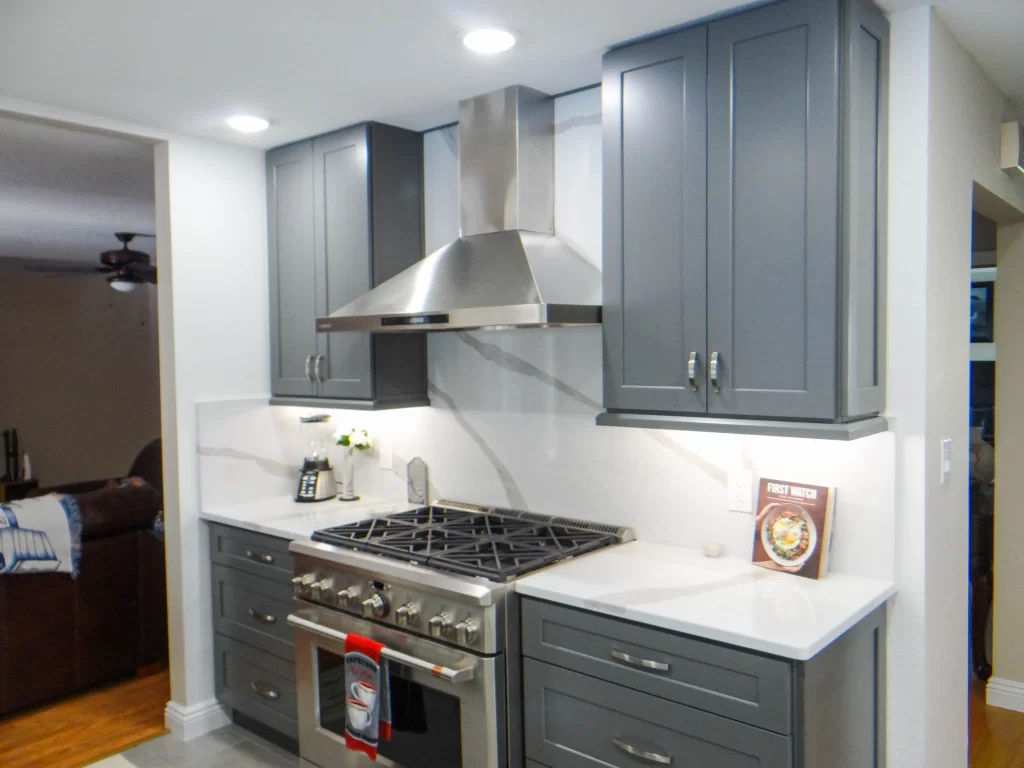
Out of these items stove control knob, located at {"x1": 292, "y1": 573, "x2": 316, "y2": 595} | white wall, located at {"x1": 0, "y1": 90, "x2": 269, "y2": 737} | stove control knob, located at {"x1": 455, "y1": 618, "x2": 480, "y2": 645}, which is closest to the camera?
stove control knob, located at {"x1": 455, "y1": 618, "x2": 480, "y2": 645}

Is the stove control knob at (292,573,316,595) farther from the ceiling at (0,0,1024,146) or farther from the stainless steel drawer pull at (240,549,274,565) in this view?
the ceiling at (0,0,1024,146)

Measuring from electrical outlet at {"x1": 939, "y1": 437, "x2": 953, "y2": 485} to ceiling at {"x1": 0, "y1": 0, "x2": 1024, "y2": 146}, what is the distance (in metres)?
1.17

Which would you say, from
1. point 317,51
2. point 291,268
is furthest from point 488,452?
point 317,51

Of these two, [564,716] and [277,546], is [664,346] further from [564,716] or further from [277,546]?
[277,546]

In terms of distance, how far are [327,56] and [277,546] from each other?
173 centimetres

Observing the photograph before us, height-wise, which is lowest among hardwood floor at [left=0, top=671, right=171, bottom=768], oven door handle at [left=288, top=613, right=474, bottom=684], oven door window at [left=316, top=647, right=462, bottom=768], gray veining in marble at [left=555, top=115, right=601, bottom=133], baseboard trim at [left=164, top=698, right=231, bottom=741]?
hardwood floor at [left=0, top=671, right=171, bottom=768]

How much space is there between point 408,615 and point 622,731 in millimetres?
702

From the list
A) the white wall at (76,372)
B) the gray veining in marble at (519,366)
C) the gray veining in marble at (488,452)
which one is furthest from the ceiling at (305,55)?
the white wall at (76,372)

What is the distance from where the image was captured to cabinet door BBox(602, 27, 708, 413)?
2178 millimetres

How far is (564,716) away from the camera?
213 centimetres

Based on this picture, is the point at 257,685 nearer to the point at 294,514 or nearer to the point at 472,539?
the point at 294,514

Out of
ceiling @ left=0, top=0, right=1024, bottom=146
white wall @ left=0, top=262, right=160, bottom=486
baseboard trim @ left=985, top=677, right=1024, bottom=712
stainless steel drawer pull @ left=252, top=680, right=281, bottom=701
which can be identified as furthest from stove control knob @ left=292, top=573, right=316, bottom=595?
white wall @ left=0, top=262, right=160, bottom=486

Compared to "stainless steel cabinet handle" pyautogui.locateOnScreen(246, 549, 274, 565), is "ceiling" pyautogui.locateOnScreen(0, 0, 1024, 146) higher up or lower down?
higher up

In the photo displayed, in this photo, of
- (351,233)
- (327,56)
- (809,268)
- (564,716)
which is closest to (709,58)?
(809,268)
